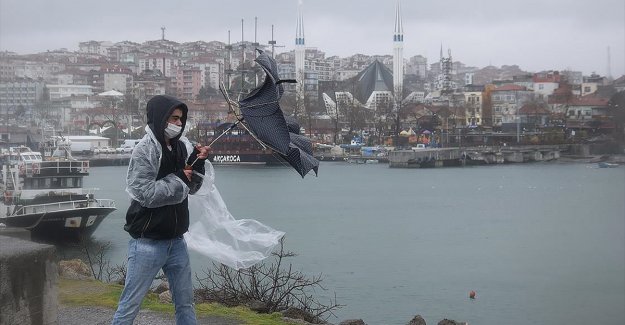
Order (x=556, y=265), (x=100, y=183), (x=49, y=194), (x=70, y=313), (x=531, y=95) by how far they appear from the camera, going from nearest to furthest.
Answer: (x=70, y=313) < (x=556, y=265) < (x=49, y=194) < (x=100, y=183) < (x=531, y=95)

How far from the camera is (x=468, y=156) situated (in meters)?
35.8

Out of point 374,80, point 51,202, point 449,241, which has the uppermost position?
point 374,80

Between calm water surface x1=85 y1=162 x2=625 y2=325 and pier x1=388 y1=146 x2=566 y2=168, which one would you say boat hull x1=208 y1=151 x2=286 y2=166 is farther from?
calm water surface x1=85 y1=162 x2=625 y2=325

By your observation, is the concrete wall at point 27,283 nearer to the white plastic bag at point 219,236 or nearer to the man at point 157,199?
the man at point 157,199

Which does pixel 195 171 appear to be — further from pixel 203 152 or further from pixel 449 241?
pixel 449 241

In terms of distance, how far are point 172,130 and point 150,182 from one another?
15 centimetres

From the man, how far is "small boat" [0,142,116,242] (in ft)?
29.4

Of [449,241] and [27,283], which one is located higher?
[27,283]

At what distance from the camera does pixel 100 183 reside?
2383cm

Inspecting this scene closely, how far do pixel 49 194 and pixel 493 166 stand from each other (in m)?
24.7

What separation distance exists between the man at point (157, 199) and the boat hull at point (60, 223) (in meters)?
9.41

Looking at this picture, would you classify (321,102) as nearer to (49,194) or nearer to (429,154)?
(429,154)

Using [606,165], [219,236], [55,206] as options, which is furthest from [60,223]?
[606,165]

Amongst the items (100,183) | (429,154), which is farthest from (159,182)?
(429,154)
